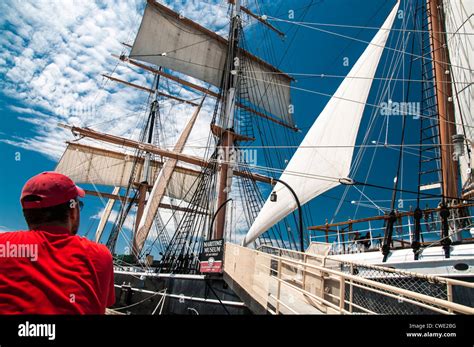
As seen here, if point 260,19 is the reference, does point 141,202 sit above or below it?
below

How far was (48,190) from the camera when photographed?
0.84 meters

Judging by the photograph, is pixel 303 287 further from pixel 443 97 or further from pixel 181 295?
pixel 443 97

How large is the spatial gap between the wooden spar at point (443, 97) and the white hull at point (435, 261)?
9.66 ft

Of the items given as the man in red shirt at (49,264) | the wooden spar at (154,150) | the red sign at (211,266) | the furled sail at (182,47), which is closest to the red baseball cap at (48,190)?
the man in red shirt at (49,264)

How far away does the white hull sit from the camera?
4.84 meters

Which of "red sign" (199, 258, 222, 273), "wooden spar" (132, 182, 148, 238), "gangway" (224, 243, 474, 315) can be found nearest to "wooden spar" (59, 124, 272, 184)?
"wooden spar" (132, 182, 148, 238)

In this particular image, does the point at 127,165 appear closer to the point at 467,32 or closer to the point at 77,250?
the point at 467,32

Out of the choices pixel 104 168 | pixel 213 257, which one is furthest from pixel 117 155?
pixel 213 257

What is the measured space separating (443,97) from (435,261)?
20.3ft

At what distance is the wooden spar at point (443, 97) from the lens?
785 cm

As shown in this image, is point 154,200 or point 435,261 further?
point 154,200

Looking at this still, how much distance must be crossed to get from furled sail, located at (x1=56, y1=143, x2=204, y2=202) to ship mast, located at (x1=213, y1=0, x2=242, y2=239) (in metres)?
13.4

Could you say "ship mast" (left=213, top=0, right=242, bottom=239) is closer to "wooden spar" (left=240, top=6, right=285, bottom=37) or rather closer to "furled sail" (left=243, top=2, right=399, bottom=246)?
"wooden spar" (left=240, top=6, right=285, bottom=37)
